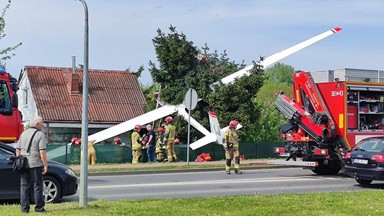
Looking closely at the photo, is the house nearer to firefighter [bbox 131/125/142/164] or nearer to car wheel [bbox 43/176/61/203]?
firefighter [bbox 131/125/142/164]

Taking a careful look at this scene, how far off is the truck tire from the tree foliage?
10082 millimetres

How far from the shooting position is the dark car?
41.1 ft

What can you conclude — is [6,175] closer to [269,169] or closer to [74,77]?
[269,169]

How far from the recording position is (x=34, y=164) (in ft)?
34.2

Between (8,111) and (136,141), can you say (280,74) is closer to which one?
(136,141)

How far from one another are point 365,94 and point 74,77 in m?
26.6

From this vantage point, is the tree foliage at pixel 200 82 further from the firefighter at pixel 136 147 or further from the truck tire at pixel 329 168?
the truck tire at pixel 329 168

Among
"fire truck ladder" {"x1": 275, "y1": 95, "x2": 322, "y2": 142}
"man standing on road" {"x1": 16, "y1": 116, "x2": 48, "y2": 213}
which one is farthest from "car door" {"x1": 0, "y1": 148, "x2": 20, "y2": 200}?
"fire truck ladder" {"x1": 275, "y1": 95, "x2": 322, "y2": 142}

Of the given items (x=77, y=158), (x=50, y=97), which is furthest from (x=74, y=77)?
(x=77, y=158)

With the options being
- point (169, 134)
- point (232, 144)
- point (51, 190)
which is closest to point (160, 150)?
point (169, 134)

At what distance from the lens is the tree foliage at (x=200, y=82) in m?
31.1

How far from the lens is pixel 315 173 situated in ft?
69.7

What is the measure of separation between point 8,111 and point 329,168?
9916 millimetres

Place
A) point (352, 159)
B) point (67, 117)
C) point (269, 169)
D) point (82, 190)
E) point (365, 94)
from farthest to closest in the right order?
point (67, 117) < point (269, 169) < point (365, 94) < point (352, 159) < point (82, 190)
